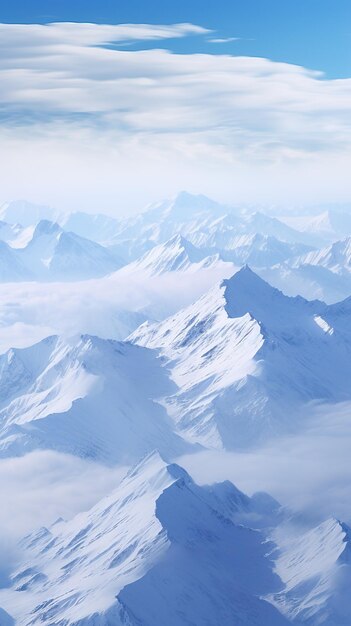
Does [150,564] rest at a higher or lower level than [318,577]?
higher

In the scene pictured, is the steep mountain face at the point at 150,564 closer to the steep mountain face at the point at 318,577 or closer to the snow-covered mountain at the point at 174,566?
the snow-covered mountain at the point at 174,566

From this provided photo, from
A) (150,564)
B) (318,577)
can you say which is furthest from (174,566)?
(318,577)

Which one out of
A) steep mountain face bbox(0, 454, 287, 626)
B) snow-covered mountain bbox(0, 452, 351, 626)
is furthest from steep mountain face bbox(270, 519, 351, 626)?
steep mountain face bbox(0, 454, 287, 626)

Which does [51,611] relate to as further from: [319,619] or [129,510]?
[319,619]

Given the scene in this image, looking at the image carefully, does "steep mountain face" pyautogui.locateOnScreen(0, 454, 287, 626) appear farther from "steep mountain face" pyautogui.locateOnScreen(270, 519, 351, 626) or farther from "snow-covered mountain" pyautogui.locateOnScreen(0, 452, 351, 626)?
"steep mountain face" pyautogui.locateOnScreen(270, 519, 351, 626)

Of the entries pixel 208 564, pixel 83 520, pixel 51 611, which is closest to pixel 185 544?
pixel 208 564

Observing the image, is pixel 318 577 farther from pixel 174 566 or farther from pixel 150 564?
pixel 150 564

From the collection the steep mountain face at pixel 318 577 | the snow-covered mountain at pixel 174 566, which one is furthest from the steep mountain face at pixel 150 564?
the steep mountain face at pixel 318 577

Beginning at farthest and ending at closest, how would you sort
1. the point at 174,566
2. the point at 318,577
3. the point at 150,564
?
the point at 318,577 < the point at 174,566 < the point at 150,564
